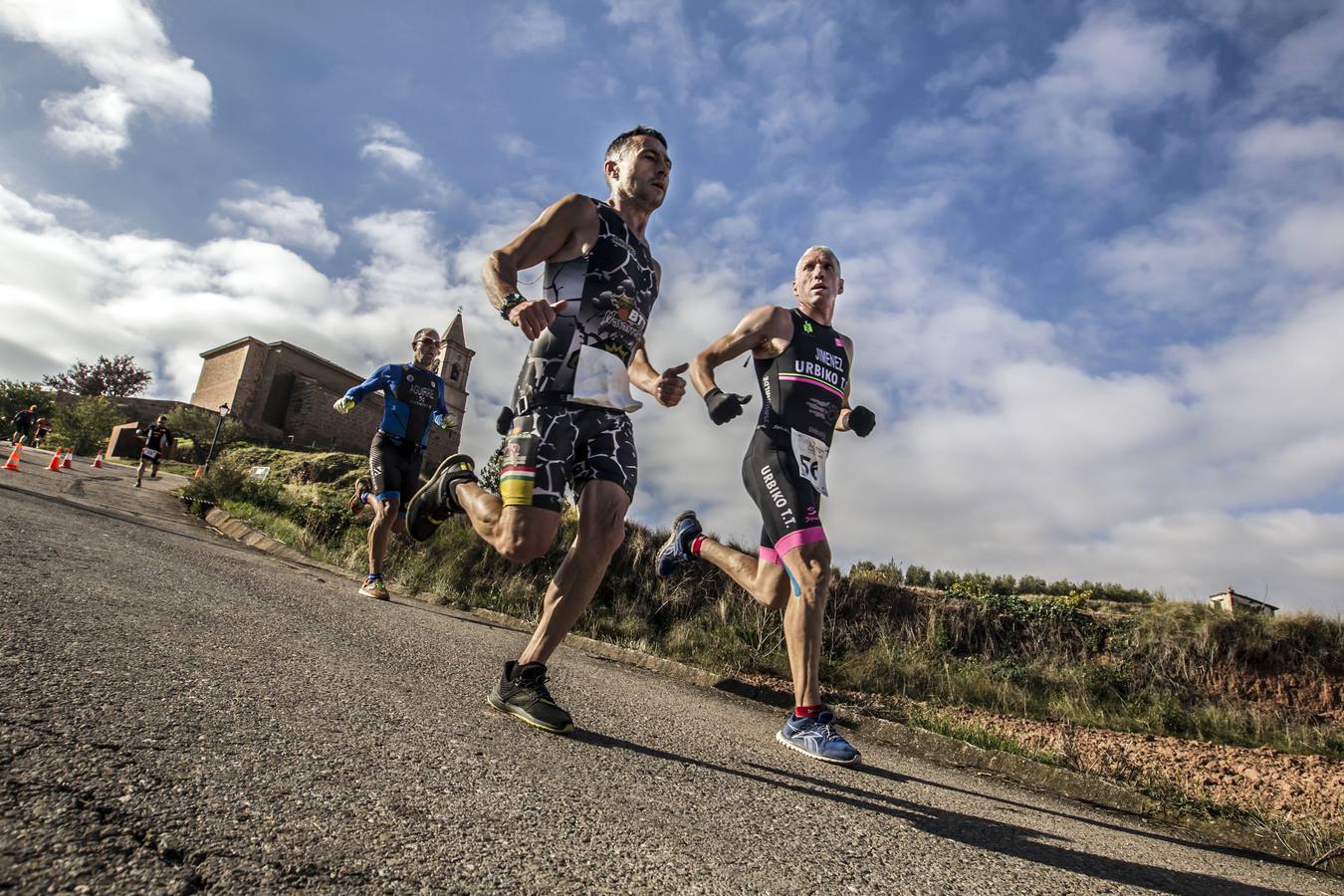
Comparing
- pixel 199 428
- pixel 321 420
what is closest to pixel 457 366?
pixel 321 420

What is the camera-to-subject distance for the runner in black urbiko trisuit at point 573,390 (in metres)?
2.87

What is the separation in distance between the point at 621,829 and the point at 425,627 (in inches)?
128

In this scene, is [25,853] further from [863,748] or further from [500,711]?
[863,748]

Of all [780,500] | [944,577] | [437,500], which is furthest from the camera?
[944,577]

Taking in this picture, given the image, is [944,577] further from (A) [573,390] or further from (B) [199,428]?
(B) [199,428]

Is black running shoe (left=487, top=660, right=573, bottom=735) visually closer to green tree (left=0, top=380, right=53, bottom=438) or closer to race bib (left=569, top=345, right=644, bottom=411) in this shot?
race bib (left=569, top=345, right=644, bottom=411)

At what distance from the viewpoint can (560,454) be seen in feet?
9.78

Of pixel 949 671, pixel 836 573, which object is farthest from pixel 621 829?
pixel 836 573

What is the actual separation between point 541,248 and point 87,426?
44.3 metres

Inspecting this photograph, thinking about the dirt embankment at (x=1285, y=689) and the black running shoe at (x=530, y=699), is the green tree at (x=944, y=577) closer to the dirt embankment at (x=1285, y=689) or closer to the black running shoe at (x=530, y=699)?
the dirt embankment at (x=1285, y=689)

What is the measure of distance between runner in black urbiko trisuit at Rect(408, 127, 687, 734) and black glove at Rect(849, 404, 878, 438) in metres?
1.61

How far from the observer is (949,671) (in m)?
6.80

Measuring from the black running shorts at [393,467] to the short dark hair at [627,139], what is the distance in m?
3.66

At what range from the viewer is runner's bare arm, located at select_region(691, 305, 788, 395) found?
14.1ft
